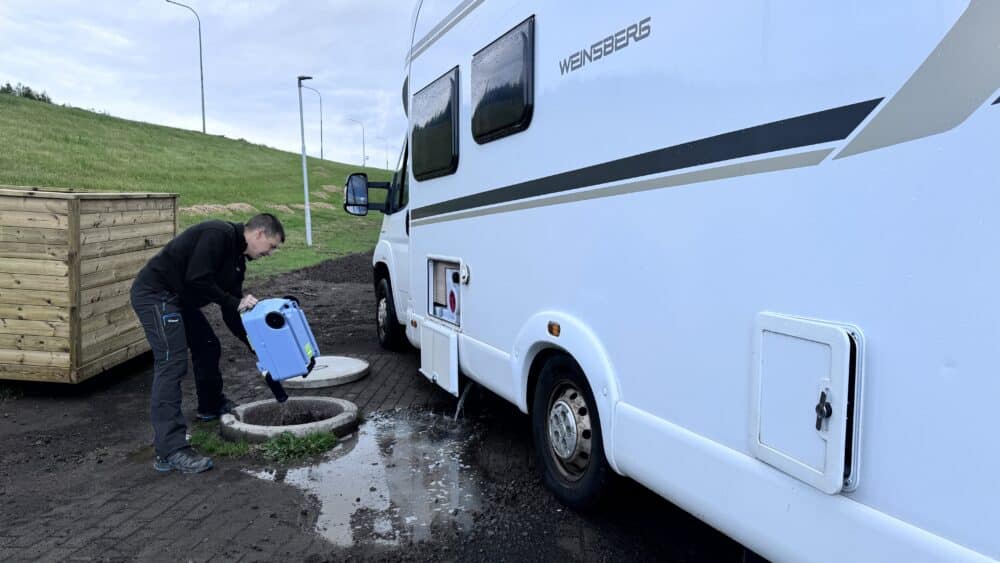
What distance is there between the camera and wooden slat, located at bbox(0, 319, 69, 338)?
5188mm

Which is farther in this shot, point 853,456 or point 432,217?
point 432,217

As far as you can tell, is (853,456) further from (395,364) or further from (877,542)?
(395,364)

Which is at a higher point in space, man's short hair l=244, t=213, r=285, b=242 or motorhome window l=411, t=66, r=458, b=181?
motorhome window l=411, t=66, r=458, b=181

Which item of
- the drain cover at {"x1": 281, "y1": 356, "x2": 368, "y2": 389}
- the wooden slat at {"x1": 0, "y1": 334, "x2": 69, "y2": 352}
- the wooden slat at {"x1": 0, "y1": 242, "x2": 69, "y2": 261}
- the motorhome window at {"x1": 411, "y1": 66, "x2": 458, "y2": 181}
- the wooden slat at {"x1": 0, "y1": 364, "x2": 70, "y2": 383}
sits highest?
the motorhome window at {"x1": 411, "y1": 66, "x2": 458, "y2": 181}

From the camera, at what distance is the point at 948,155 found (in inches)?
62.4

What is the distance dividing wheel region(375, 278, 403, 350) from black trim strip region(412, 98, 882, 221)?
3.61m

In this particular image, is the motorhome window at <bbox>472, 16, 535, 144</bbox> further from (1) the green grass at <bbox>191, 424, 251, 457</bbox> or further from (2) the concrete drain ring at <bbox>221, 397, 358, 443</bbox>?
(1) the green grass at <bbox>191, 424, 251, 457</bbox>

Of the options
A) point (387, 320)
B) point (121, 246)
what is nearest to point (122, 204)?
point (121, 246)

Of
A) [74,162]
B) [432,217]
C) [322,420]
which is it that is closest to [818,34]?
[432,217]

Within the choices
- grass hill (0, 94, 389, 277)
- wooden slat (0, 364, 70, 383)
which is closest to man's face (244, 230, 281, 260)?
wooden slat (0, 364, 70, 383)

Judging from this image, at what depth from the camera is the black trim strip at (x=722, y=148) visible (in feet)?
6.01

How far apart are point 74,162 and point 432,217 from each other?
26860mm

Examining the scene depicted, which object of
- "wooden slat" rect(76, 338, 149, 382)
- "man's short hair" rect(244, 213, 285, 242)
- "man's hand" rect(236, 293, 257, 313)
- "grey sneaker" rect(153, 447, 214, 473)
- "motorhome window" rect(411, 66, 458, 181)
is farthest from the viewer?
"wooden slat" rect(76, 338, 149, 382)

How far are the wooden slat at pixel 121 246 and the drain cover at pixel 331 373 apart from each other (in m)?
1.74
